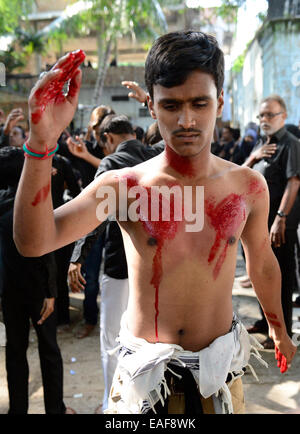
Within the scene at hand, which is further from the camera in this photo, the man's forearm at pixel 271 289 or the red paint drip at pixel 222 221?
the man's forearm at pixel 271 289

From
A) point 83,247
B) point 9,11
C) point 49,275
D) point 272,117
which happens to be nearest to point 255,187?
point 83,247

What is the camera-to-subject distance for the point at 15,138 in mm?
4051

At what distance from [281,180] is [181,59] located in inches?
104

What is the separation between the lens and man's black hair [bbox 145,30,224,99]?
4.79ft

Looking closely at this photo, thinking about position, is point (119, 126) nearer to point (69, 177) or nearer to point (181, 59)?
point (69, 177)

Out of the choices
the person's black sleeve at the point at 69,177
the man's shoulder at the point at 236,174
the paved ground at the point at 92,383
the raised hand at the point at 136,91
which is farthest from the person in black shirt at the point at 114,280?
the man's shoulder at the point at 236,174

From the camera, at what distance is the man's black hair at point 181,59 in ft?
4.79

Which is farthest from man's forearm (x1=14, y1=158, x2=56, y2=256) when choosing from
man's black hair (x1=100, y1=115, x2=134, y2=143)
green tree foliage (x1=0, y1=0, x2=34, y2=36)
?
green tree foliage (x1=0, y1=0, x2=34, y2=36)

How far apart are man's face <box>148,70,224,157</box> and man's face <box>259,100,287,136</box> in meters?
2.51

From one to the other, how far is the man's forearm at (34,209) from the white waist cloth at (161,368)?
0.57 metres

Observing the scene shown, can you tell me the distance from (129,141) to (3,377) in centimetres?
226

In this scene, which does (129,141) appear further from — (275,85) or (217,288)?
(275,85)

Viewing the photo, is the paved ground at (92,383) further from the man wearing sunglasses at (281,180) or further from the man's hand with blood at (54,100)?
the man's hand with blood at (54,100)

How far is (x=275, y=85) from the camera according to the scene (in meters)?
11.0
